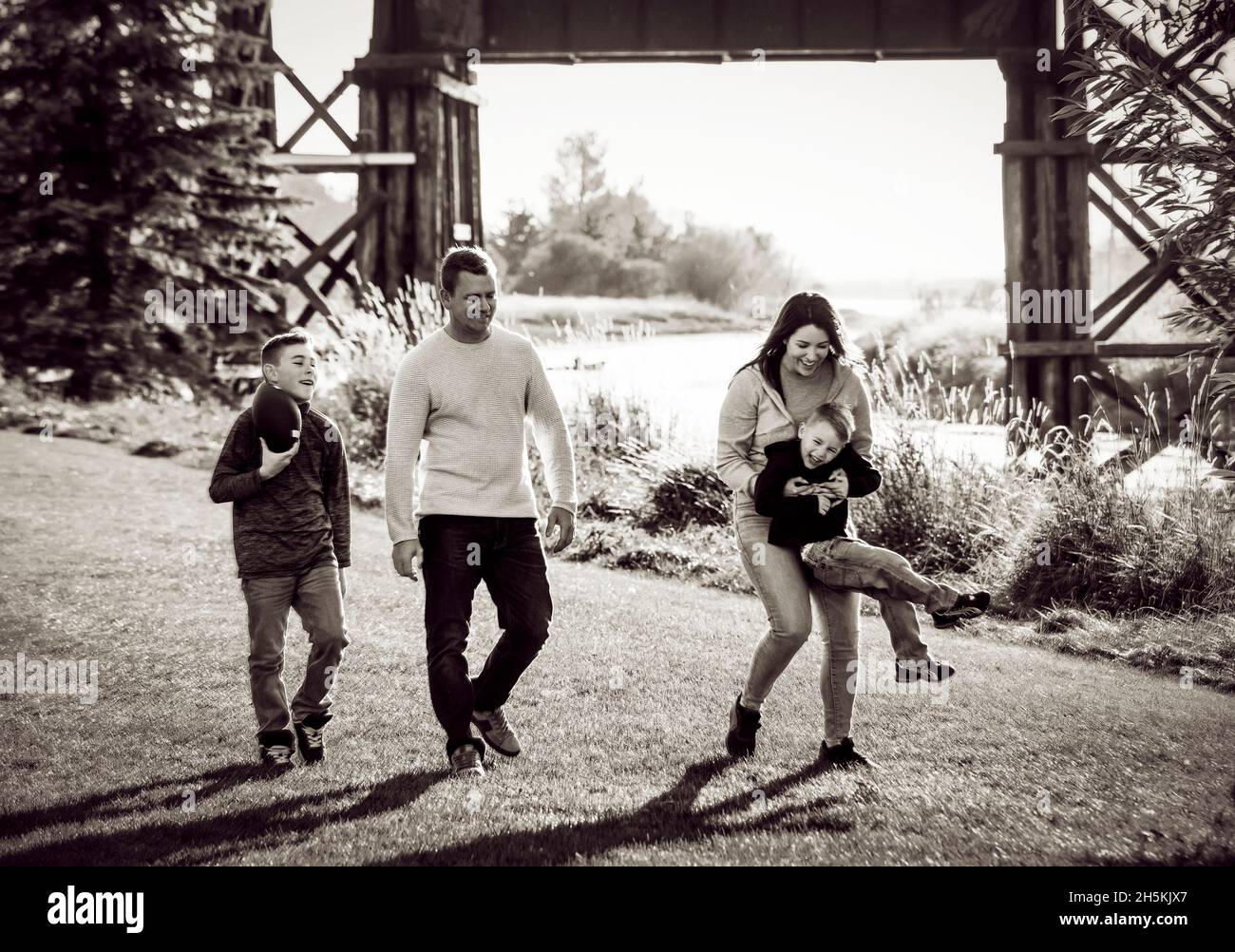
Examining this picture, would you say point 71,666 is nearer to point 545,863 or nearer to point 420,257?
point 545,863

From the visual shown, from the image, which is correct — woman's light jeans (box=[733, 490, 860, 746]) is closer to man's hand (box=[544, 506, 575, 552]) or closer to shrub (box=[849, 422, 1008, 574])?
man's hand (box=[544, 506, 575, 552])

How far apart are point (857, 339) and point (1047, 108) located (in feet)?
44.2

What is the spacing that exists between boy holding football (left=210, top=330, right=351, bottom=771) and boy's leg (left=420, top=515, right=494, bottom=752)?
46cm

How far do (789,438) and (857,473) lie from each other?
0.29m

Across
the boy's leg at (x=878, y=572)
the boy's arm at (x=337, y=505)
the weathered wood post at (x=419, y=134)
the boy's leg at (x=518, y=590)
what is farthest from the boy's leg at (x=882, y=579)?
the weathered wood post at (x=419, y=134)

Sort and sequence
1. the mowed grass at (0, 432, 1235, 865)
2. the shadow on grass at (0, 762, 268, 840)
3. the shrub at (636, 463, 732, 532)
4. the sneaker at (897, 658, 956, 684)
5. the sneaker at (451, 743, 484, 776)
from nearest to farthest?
the mowed grass at (0, 432, 1235, 865)
the shadow on grass at (0, 762, 268, 840)
the sneaker at (897, 658, 956, 684)
the sneaker at (451, 743, 484, 776)
the shrub at (636, 463, 732, 532)

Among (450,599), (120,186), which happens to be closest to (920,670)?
(450,599)

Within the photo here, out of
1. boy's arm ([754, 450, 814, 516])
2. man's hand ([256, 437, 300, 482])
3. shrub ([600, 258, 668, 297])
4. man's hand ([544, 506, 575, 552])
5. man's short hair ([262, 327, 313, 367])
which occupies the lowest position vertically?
man's hand ([544, 506, 575, 552])

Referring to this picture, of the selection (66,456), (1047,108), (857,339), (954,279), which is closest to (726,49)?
(1047,108)

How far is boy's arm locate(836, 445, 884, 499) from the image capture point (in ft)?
14.7

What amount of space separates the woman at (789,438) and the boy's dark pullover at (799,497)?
0.25ft

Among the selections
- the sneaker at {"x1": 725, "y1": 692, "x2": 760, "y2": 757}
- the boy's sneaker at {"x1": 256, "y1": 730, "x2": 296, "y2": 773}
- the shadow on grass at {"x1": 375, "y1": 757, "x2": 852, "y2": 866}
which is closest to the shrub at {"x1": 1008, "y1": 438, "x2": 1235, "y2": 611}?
the sneaker at {"x1": 725, "y1": 692, "x2": 760, "y2": 757}

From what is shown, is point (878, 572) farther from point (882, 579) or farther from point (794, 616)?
point (794, 616)

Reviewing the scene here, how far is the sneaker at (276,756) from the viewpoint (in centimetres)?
463
